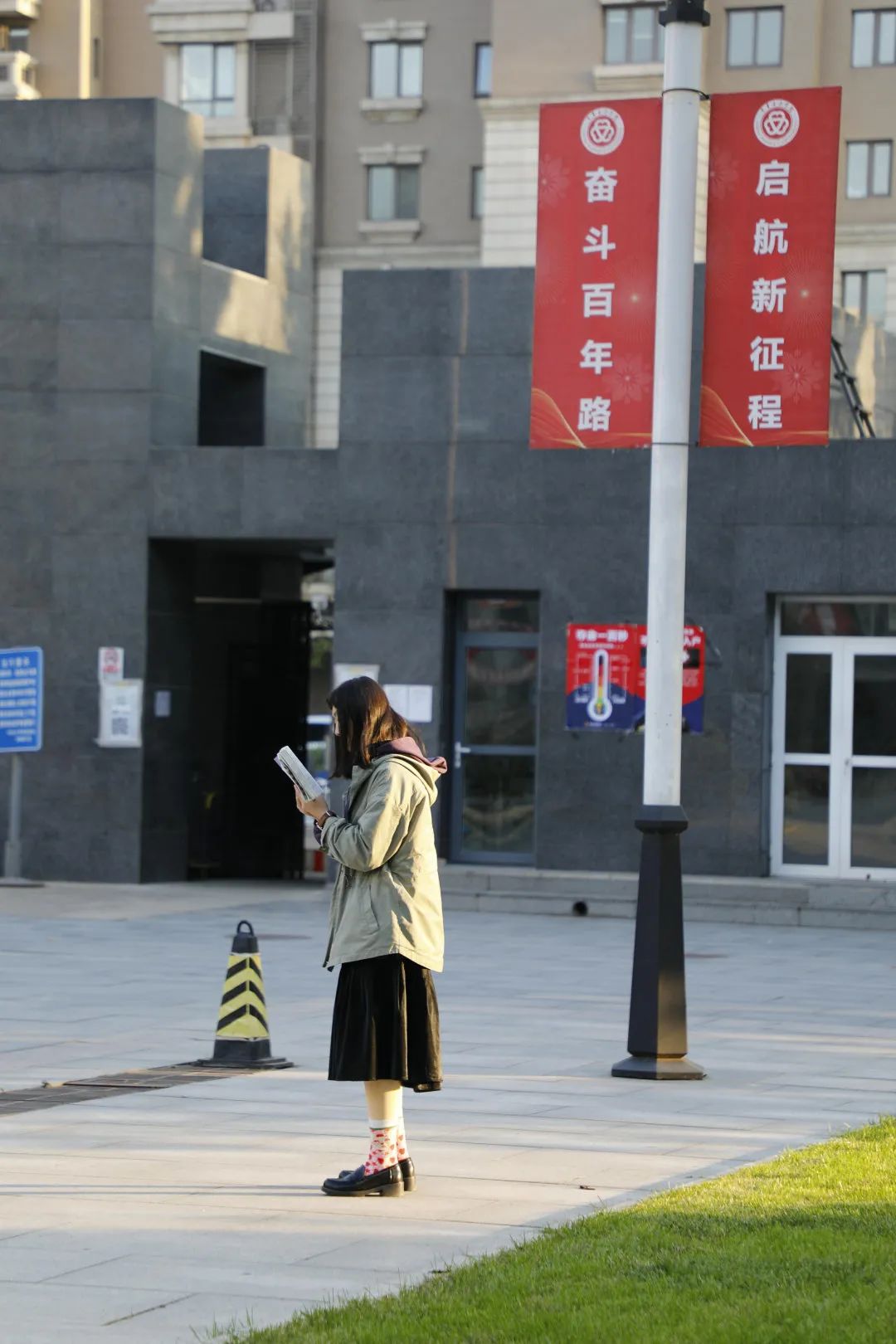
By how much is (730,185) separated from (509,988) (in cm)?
611

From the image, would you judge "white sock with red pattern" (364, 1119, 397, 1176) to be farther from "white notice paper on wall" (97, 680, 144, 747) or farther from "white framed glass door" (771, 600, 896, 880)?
"white notice paper on wall" (97, 680, 144, 747)

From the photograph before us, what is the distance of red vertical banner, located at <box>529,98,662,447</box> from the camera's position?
1218 centimetres

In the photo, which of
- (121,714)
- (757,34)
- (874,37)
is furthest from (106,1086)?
(874,37)

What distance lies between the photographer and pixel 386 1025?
799 cm

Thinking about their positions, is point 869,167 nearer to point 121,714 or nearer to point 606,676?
point 606,676

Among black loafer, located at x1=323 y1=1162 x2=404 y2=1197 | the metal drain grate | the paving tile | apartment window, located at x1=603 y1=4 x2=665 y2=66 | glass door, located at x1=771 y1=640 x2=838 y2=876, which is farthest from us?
apartment window, located at x1=603 y1=4 x2=665 y2=66

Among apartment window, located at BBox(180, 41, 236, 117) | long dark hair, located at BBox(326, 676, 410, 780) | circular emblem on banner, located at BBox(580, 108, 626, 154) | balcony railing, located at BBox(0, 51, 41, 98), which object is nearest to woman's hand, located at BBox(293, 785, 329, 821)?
long dark hair, located at BBox(326, 676, 410, 780)

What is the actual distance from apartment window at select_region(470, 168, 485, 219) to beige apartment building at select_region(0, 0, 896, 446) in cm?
6

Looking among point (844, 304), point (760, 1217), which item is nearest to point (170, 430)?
point (760, 1217)

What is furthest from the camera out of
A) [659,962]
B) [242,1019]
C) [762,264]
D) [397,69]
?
[397,69]

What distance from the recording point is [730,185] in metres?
12.1

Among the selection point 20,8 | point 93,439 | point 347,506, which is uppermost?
point 20,8

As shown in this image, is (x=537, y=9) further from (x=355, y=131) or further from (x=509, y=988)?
(x=509, y=988)

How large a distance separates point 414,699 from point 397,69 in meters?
42.1
